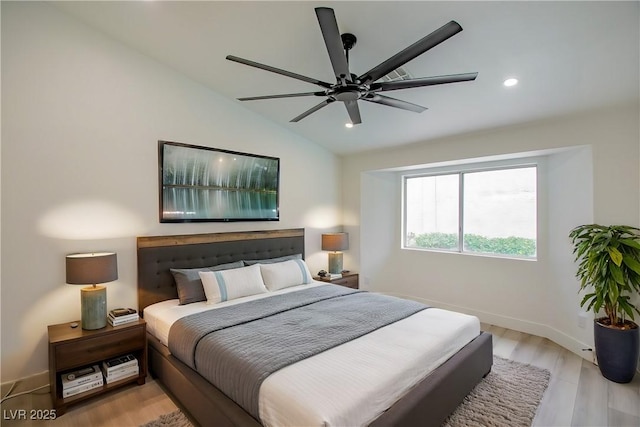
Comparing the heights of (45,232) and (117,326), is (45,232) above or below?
above

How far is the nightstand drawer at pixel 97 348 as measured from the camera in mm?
2436

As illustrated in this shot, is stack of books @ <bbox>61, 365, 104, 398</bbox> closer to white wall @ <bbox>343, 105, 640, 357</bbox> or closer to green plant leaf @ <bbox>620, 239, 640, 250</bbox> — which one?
white wall @ <bbox>343, 105, 640, 357</bbox>

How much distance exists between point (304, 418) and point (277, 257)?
2966mm

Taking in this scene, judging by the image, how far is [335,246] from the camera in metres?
4.85

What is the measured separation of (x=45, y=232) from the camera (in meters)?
2.72

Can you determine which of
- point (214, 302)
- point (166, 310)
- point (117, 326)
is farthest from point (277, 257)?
point (117, 326)

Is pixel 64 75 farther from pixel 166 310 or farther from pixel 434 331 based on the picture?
pixel 434 331

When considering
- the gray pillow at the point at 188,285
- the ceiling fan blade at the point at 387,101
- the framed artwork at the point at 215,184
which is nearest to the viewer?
the ceiling fan blade at the point at 387,101

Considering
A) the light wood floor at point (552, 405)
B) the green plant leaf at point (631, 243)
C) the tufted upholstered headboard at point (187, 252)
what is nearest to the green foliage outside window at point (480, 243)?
the green plant leaf at point (631, 243)

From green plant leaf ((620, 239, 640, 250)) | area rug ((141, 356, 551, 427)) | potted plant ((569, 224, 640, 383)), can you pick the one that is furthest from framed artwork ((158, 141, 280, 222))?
green plant leaf ((620, 239, 640, 250))

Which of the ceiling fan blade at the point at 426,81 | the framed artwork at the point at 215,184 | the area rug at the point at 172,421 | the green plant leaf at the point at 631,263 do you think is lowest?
the area rug at the point at 172,421

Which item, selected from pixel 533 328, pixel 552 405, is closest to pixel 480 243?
pixel 533 328

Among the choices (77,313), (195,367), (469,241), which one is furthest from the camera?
(469,241)

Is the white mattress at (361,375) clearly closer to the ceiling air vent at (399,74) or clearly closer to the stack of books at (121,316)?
the stack of books at (121,316)
